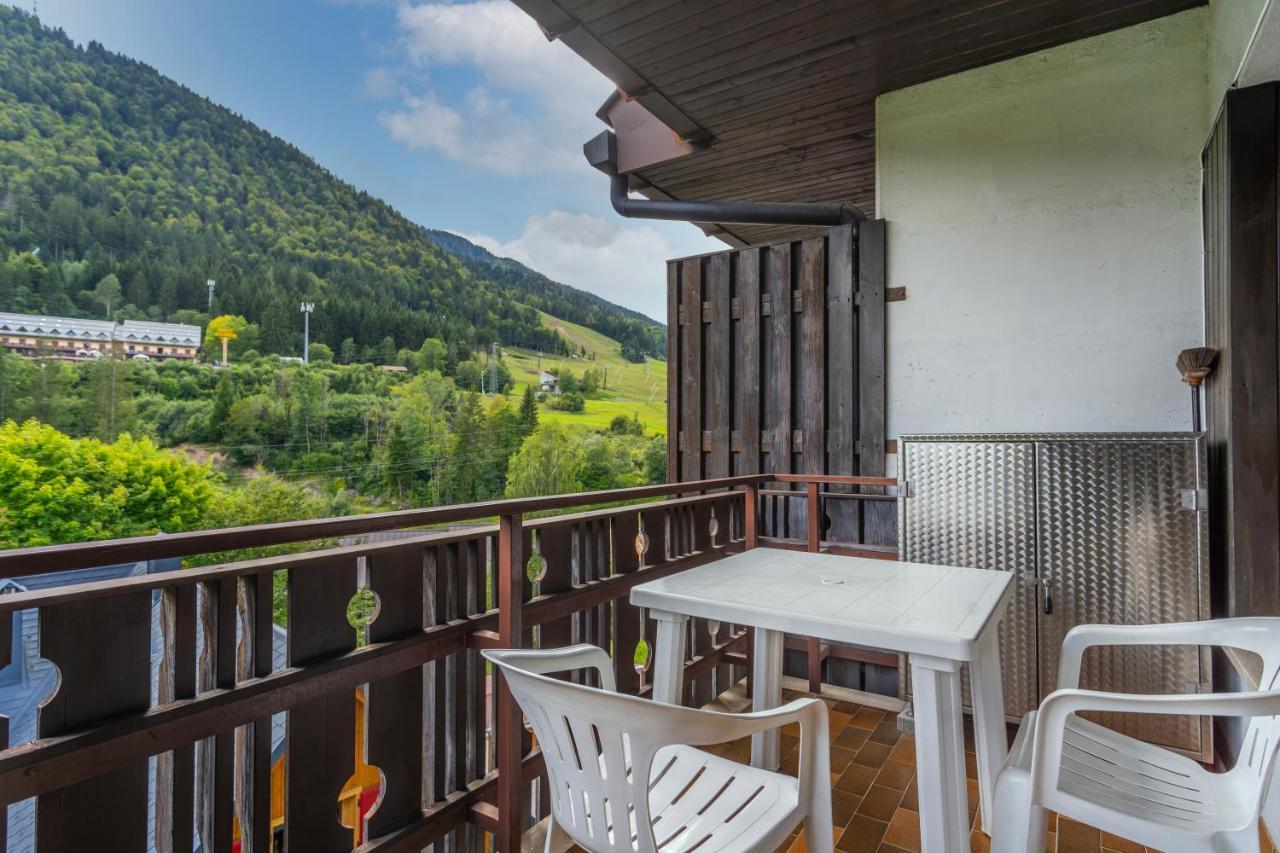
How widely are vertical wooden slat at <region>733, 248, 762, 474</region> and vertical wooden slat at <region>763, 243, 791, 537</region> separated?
8cm

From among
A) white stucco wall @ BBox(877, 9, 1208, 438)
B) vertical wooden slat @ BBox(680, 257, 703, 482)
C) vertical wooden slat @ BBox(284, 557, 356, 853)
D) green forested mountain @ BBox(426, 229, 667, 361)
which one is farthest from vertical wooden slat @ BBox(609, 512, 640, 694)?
green forested mountain @ BBox(426, 229, 667, 361)

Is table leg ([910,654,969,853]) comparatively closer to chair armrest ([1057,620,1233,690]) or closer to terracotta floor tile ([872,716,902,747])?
chair armrest ([1057,620,1233,690])

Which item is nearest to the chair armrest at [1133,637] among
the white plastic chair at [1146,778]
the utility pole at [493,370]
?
the white plastic chair at [1146,778]

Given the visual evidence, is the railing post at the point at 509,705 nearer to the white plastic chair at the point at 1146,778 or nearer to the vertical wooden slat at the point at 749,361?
the white plastic chair at the point at 1146,778

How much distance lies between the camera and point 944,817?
141 cm

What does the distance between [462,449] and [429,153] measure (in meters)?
33.2

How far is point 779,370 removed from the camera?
4.13 meters

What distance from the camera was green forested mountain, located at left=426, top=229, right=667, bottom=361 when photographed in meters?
41.4

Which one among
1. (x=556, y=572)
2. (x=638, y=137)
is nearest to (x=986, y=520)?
(x=556, y=572)

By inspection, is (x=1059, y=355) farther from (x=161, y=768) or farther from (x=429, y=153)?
(x=429, y=153)

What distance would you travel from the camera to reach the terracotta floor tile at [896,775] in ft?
7.59

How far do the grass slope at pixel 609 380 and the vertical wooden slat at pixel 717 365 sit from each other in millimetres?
32486

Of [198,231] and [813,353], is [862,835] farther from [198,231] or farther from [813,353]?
[198,231]

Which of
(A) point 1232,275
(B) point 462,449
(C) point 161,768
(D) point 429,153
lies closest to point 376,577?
(C) point 161,768
